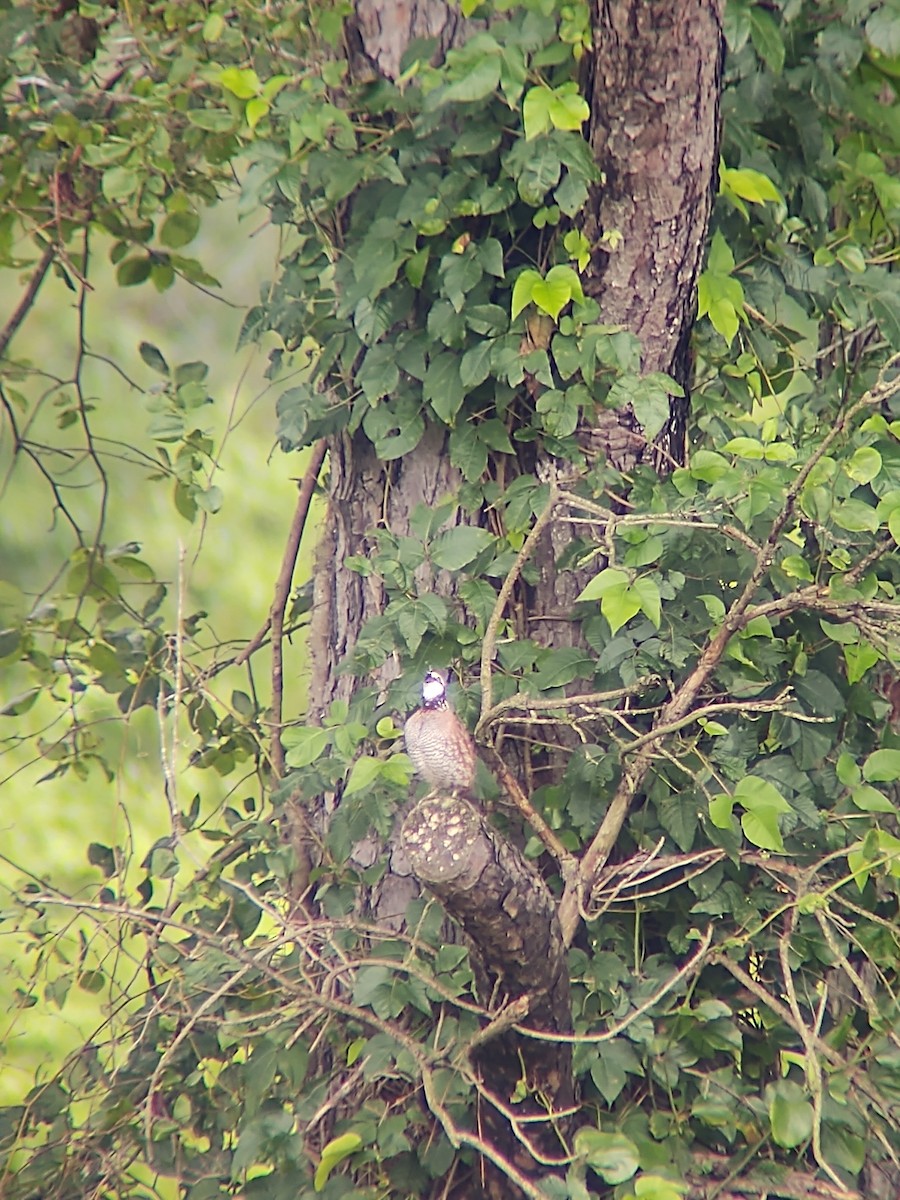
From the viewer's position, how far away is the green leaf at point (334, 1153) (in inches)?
52.7

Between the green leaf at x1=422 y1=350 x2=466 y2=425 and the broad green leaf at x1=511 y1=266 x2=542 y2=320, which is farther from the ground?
the broad green leaf at x1=511 y1=266 x2=542 y2=320

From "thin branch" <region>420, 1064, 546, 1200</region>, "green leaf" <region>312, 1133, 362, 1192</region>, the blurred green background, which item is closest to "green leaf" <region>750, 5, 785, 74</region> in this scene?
"thin branch" <region>420, 1064, 546, 1200</region>

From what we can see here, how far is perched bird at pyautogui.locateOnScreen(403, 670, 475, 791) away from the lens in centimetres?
125

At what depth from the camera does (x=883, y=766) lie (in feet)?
4.55

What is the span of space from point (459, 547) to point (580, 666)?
0.20 m

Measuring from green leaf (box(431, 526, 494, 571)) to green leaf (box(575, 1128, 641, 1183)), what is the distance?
637 millimetres

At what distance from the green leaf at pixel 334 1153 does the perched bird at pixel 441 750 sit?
0.42m

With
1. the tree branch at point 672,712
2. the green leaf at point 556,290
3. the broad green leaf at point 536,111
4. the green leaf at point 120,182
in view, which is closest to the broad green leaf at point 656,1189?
the tree branch at point 672,712

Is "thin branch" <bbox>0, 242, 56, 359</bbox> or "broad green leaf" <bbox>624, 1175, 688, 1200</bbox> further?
"thin branch" <bbox>0, 242, 56, 359</bbox>

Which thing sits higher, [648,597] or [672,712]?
[648,597]

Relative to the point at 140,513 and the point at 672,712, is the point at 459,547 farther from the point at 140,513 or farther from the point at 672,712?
the point at 140,513

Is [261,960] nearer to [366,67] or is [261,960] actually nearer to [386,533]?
[386,533]

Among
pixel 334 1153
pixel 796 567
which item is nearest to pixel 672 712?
pixel 796 567

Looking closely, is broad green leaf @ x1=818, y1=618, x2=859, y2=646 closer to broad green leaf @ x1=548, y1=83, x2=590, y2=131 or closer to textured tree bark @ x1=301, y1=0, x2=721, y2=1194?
textured tree bark @ x1=301, y1=0, x2=721, y2=1194
